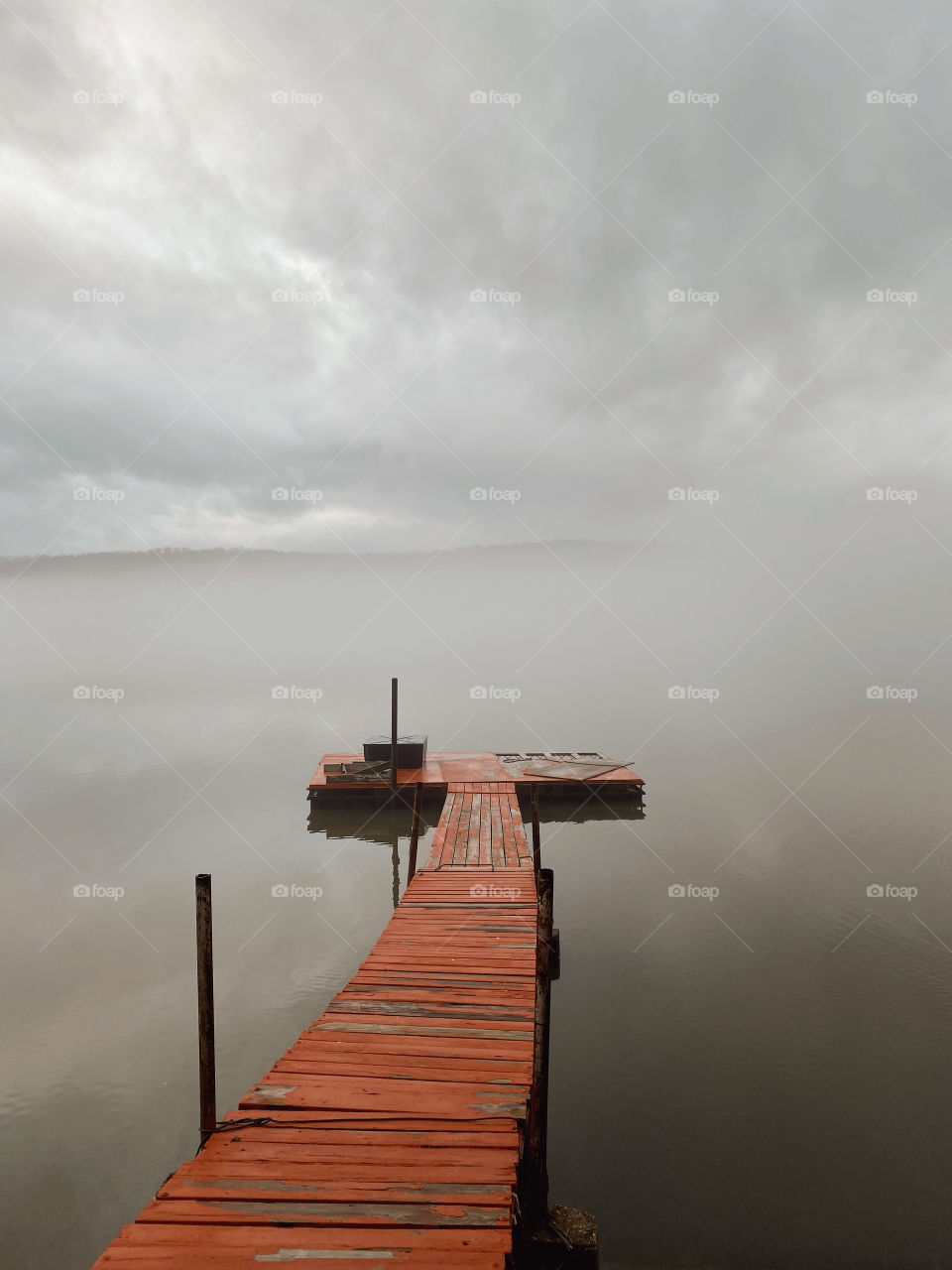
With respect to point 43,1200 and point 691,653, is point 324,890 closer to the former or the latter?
point 43,1200

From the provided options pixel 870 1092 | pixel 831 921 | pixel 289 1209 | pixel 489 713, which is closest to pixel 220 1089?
pixel 289 1209

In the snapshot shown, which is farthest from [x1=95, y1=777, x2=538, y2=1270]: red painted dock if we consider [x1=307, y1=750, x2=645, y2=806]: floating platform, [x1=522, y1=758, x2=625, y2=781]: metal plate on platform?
[x1=522, y1=758, x2=625, y2=781]: metal plate on platform

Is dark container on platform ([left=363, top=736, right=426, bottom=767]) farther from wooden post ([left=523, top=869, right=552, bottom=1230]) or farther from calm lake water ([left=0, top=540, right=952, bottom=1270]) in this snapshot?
wooden post ([left=523, top=869, right=552, bottom=1230])

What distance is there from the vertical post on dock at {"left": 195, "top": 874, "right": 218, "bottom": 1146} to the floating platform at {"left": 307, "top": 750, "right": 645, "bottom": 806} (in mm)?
12179

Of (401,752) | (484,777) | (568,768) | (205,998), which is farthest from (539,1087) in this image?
(568,768)

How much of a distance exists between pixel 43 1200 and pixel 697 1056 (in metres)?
7.02

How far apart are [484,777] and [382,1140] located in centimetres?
1458

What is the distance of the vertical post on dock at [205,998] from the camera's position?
16.1 feet

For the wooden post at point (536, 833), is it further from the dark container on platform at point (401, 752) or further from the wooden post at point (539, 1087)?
the dark container on platform at point (401, 752)

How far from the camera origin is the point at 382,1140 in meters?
4.67

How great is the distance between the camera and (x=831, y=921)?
40.1 ft

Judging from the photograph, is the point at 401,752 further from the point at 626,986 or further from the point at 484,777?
the point at 626,986

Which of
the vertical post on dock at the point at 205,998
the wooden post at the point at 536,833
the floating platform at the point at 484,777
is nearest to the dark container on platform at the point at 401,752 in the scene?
the floating platform at the point at 484,777

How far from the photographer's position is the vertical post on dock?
492cm
